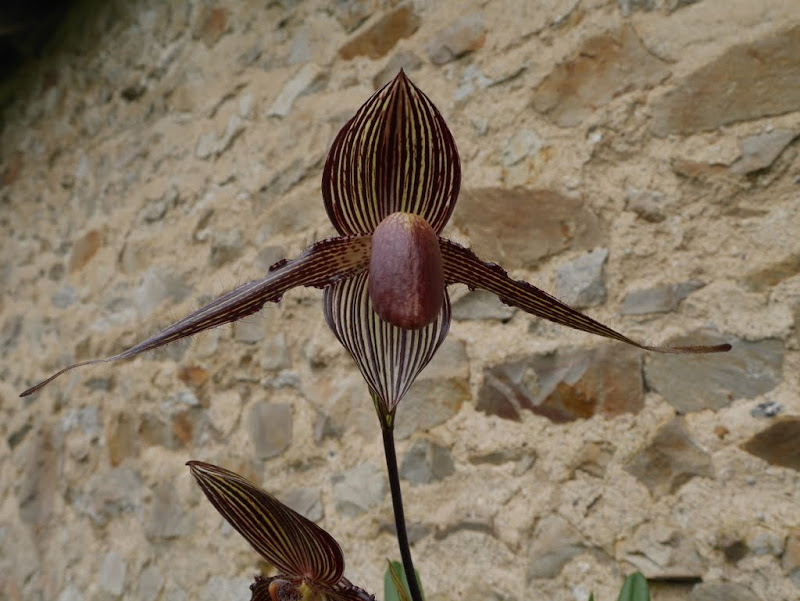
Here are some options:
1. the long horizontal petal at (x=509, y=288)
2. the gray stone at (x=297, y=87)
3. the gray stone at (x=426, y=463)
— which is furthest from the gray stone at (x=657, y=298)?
the gray stone at (x=297, y=87)

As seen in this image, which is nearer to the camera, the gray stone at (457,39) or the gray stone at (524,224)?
the gray stone at (524,224)

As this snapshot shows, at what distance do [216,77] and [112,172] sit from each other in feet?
1.91

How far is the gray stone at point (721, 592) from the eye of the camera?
0.93 meters

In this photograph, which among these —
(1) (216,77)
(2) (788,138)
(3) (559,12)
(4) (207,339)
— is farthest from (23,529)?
(2) (788,138)

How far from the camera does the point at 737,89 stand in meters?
1.06

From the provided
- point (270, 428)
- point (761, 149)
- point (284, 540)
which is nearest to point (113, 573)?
point (270, 428)

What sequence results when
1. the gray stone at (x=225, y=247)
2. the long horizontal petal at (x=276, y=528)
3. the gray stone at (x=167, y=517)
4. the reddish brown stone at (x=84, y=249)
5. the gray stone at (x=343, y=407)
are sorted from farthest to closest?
the reddish brown stone at (x=84, y=249)
the gray stone at (x=225, y=247)
the gray stone at (x=167, y=517)
the gray stone at (x=343, y=407)
the long horizontal petal at (x=276, y=528)

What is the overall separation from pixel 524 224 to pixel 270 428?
0.81 meters

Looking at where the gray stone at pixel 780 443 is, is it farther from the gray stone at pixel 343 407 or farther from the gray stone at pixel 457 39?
the gray stone at pixel 457 39

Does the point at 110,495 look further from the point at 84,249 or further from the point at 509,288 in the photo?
the point at 509,288

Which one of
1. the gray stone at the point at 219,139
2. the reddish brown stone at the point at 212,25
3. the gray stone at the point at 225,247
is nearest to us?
the gray stone at the point at 225,247

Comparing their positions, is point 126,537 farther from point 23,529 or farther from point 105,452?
point 23,529

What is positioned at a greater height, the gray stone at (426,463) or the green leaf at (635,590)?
the gray stone at (426,463)

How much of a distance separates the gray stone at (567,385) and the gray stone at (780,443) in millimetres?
186
